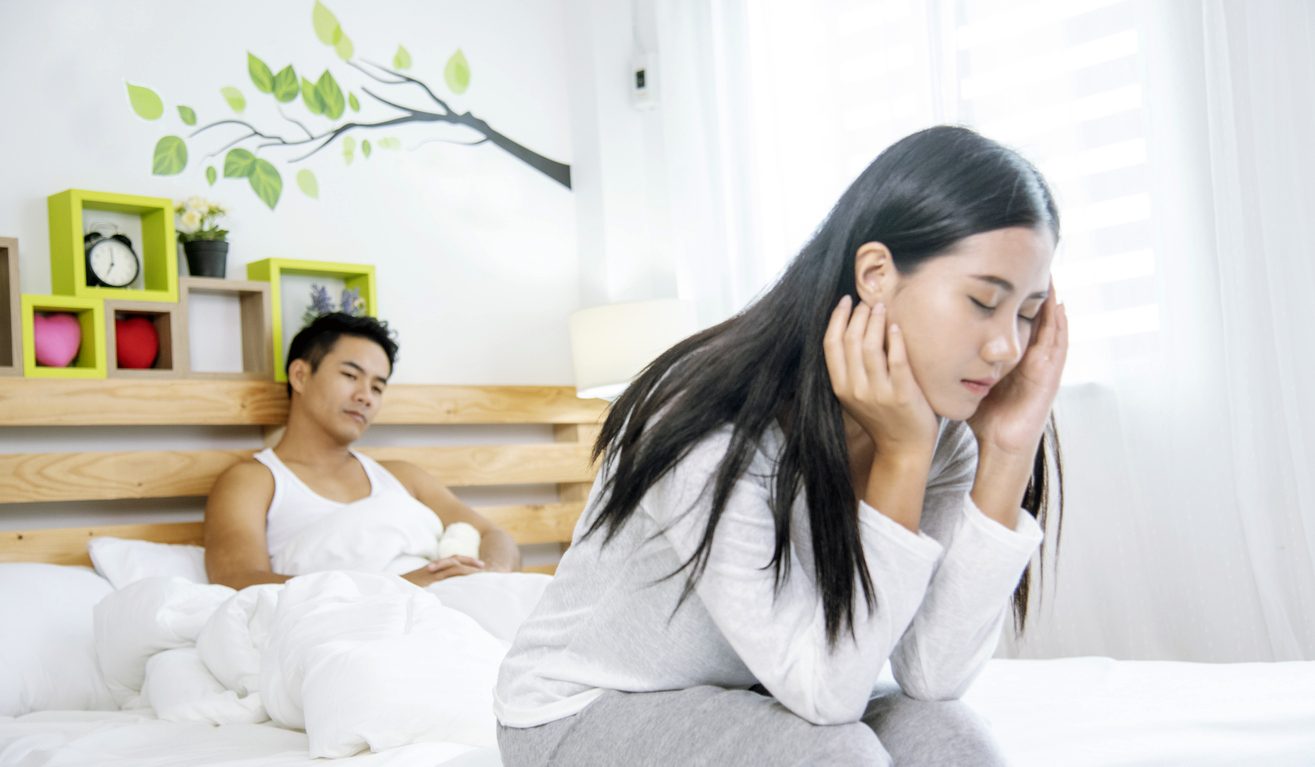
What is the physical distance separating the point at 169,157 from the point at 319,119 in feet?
1.45

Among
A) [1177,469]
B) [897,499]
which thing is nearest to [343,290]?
[1177,469]

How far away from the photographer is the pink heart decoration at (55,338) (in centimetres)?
272

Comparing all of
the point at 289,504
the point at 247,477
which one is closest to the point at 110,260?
the point at 247,477

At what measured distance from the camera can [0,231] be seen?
2.75 metres

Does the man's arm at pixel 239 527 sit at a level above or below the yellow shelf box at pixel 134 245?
below

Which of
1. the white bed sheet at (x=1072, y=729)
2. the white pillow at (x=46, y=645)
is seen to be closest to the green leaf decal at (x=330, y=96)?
the white pillow at (x=46, y=645)

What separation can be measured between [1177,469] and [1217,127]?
698 mm

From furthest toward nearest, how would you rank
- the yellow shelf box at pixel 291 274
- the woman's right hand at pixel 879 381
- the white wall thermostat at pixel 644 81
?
the white wall thermostat at pixel 644 81 < the yellow shelf box at pixel 291 274 < the woman's right hand at pixel 879 381

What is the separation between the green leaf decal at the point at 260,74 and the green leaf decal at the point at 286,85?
0.6 inches

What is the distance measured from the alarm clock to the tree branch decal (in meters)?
0.26

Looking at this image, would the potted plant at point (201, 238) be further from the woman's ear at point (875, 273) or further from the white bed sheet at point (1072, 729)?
the woman's ear at point (875, 273)

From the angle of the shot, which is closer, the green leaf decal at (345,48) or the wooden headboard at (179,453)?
the wooden headboard at (179,453)

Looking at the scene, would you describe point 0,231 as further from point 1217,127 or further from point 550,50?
point 1217,127

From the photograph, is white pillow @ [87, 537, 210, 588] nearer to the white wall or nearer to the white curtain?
the white wall
